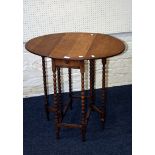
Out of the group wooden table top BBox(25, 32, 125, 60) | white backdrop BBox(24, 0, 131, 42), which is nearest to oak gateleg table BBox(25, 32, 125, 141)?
wooden table top BBox(25, 32, 125, 60)

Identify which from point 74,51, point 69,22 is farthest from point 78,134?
point 69,22

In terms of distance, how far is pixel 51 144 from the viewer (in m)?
2.33

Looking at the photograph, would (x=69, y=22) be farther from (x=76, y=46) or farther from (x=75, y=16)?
(x=76, y=46)

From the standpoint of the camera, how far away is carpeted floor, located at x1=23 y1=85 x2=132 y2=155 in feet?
7.43

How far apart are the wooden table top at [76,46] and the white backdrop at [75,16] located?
39 centimetres

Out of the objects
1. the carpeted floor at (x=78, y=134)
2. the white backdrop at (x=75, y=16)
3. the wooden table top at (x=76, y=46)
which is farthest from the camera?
the white backdrop at (x=75, y=16)

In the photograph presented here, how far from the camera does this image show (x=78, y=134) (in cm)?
246

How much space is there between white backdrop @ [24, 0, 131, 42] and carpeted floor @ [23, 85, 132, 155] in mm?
744

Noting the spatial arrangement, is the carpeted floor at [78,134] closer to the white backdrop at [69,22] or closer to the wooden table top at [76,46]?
the white backdrop at [69,22]

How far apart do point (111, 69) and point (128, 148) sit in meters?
1.16

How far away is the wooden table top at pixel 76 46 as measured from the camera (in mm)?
2055

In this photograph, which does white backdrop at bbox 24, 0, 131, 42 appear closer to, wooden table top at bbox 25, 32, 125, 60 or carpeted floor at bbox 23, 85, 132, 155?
wooden table top at bbox 25, 32, 125, 60

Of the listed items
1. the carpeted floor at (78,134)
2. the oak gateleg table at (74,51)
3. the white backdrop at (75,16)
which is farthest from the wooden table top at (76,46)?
the carpeted floor at (78,134)
